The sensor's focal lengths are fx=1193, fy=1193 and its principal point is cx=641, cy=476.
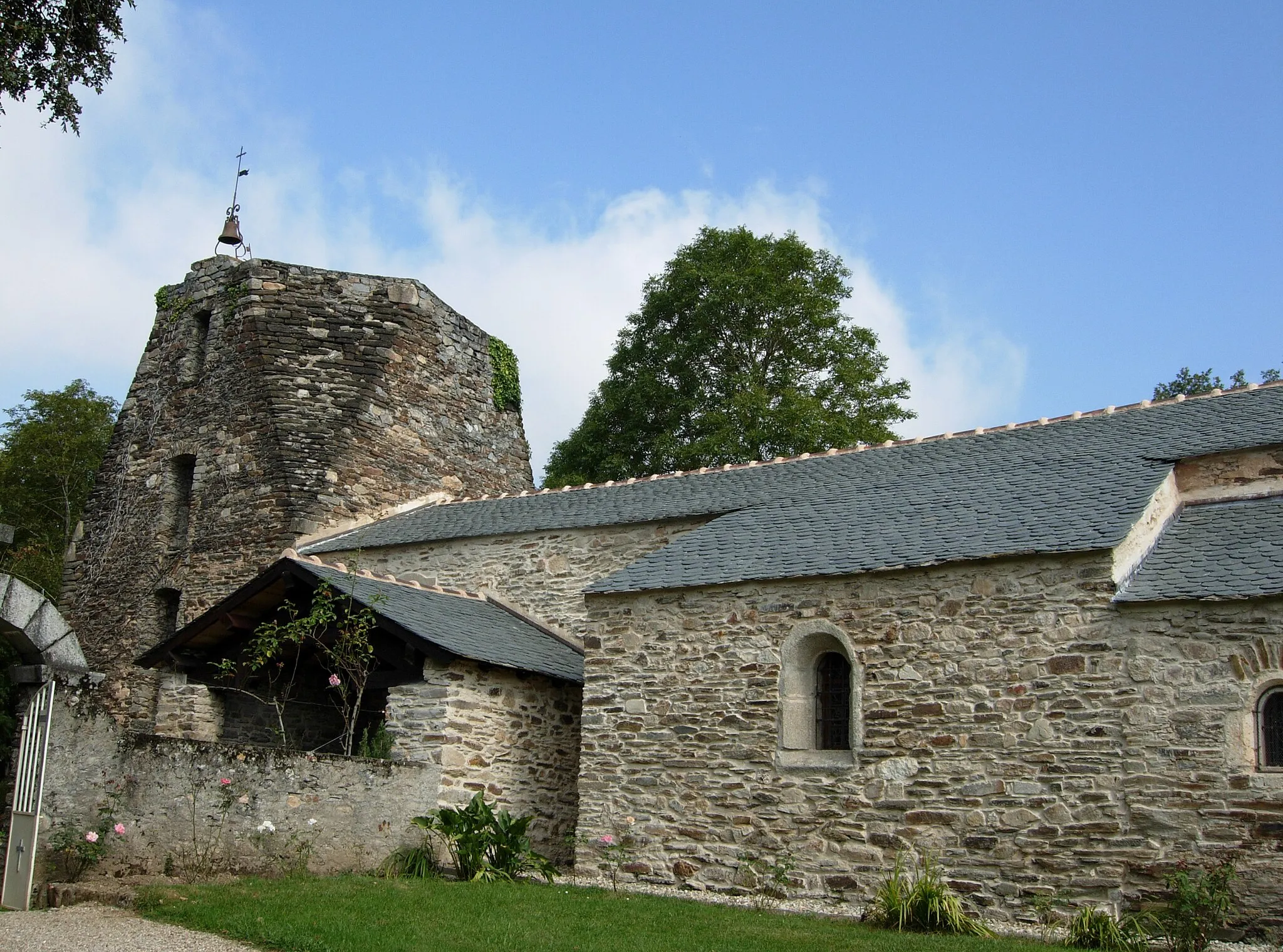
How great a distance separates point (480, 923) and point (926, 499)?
6.52 meters

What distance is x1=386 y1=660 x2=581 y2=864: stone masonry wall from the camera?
1204 centimetres

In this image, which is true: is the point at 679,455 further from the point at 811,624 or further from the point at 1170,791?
the point at 1170,791

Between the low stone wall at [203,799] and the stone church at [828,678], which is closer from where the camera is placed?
the stone church at [828,678]

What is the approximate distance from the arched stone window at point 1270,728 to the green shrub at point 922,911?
247 cm

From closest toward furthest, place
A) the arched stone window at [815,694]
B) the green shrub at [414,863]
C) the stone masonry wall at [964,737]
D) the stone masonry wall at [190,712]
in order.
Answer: the stone masonry wall at [964,737] → the green shrub at [414,863] → the arched stone window at [815,694] → the stone masonry wall at [190,712]

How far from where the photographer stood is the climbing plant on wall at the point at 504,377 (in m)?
22.3

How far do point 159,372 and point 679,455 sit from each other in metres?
9.81

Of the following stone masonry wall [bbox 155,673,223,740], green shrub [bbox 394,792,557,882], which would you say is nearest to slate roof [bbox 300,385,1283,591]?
green shrub [bbox 394,792,557,882]

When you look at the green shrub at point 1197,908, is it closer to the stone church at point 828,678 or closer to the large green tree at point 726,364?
the stone church at point 828,678

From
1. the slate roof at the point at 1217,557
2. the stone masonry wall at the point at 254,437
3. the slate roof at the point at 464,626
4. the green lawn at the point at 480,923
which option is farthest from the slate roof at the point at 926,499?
the green lawn at the point at 480,923

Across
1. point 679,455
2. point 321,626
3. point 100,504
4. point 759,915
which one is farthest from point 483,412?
point 759,915

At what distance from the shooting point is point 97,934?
8.05 metres

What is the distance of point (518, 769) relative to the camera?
1278 centimetres

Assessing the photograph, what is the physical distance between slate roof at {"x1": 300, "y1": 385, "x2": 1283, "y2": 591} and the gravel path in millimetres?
5456
